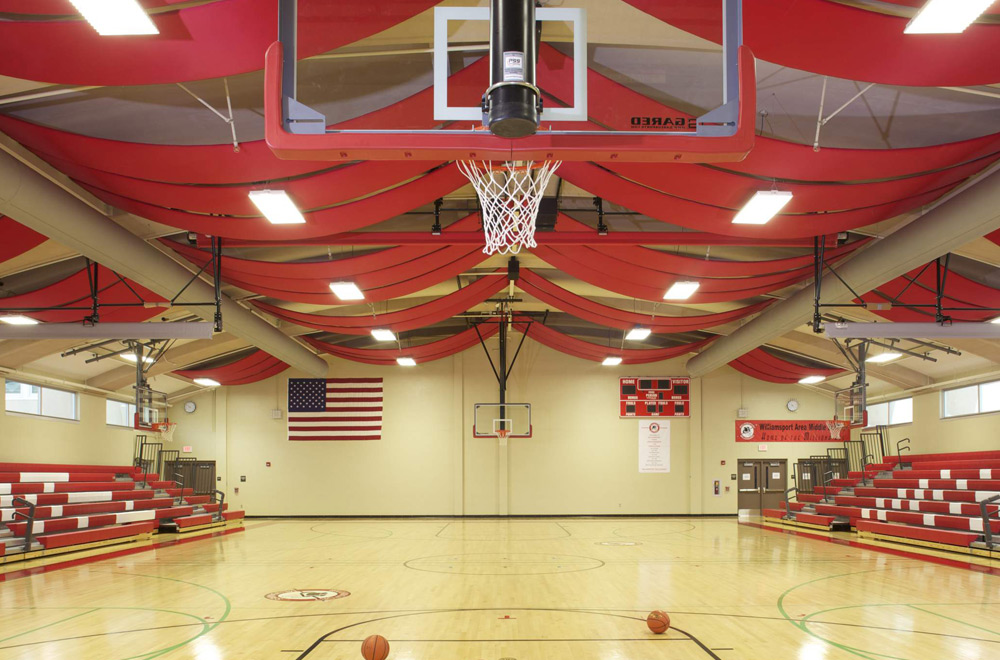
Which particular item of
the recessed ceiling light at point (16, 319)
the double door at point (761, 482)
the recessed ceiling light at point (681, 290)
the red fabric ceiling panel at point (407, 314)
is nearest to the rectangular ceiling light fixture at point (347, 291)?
the red fabric ceiling panel at point (407, 314)

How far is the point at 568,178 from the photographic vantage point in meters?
9.03

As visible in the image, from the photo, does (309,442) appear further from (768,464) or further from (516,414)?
(768,464)

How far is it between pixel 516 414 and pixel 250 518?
8.06 m

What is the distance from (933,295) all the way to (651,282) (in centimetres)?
433

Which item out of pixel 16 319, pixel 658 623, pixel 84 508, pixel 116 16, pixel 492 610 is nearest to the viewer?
pixel 116 16

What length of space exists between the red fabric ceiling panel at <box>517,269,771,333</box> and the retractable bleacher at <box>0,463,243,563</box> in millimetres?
9382

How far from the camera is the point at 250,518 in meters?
22.6

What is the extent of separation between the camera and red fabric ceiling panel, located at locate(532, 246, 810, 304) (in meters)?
12.8

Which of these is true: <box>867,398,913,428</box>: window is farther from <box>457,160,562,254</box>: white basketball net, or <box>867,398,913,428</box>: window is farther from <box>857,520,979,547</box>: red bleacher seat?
<box>457,160,562,254</box>: white basketball net

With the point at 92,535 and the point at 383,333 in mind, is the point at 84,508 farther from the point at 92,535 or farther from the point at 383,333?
the point at 383,333

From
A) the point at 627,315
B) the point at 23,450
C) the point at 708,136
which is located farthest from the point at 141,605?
the point at 627,315

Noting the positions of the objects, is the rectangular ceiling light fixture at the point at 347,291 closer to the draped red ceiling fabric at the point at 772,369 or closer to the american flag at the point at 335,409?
the american flag at the point at 335,409

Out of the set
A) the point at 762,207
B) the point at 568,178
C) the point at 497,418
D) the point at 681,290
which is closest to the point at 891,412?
the point at 497,418

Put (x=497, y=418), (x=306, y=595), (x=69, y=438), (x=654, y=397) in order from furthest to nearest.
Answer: (x=654, y=397), (x=497, y=418), (x=69, y=438), (x=306, y=595)
